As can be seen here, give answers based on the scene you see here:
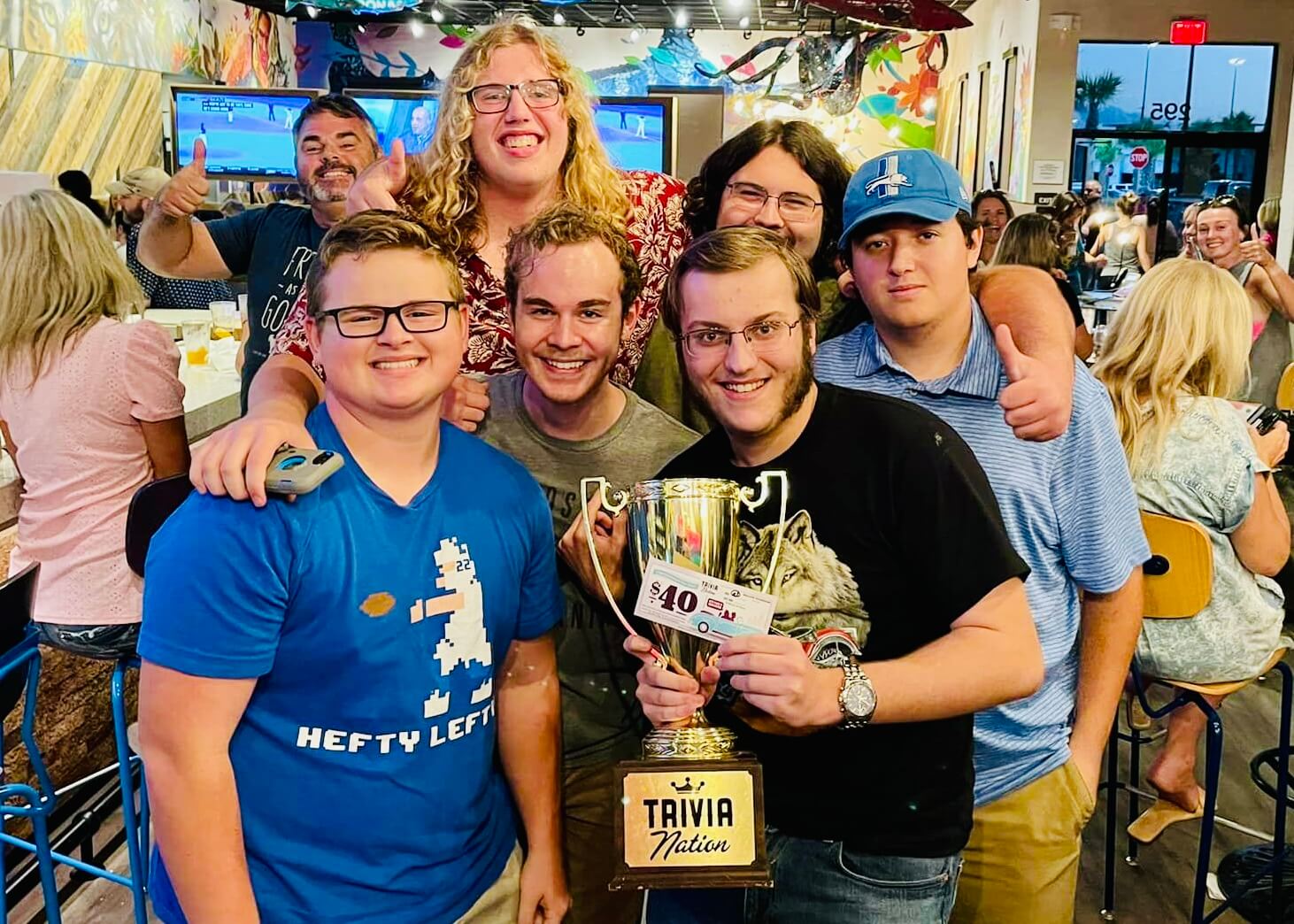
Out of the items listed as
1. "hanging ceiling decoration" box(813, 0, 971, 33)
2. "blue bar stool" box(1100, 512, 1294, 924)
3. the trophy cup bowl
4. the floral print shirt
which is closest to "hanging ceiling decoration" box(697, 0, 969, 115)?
"hanging ceiling decoration" box(813, 0, 971, 33)

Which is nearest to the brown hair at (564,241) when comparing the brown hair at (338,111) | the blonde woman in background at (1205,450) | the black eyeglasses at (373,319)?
the black eyeglasses at (373,319)

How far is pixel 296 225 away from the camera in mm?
3037

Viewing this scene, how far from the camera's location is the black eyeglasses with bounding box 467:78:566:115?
195 centimetres

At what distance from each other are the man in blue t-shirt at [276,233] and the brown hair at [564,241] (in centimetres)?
140

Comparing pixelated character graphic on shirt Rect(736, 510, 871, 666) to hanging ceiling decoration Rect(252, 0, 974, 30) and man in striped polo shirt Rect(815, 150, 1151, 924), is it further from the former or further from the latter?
hanging ceiling decoration Rect(252, 0, 974, 30)

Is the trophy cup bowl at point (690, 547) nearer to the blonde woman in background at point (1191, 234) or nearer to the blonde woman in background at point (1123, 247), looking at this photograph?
the blonde woman in background at point (1191, 234)

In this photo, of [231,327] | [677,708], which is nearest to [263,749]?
[677,708]

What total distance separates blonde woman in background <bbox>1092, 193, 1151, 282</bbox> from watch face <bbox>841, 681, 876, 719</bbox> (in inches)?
334

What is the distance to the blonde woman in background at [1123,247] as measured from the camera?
29.6 ft

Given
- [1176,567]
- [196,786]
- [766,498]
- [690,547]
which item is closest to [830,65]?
[1176,567]

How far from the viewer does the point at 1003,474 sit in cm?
171

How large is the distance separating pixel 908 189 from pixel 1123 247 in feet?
27.6

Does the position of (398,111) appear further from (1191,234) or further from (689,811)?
(689,811)

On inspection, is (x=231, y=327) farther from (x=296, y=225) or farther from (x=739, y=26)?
(x=739, y=26)
